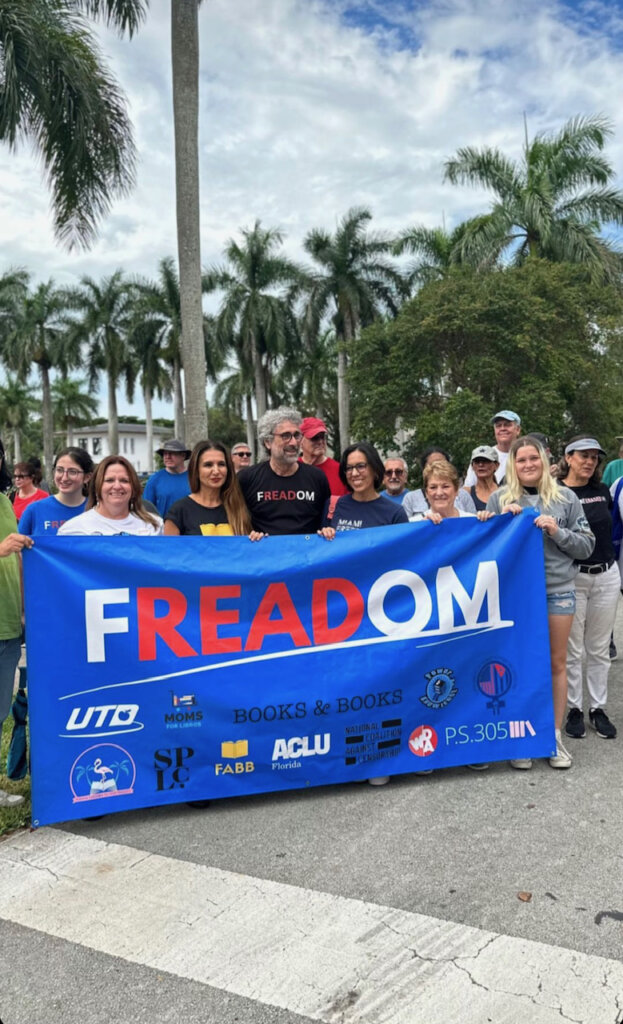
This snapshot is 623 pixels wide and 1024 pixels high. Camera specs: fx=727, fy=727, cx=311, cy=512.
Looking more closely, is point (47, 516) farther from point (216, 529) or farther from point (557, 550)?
point (557, 550)

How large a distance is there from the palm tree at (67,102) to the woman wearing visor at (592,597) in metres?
10.9

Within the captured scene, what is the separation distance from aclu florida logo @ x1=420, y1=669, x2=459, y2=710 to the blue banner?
11mm

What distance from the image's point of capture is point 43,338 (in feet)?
150

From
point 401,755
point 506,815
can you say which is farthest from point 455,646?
point 506,815

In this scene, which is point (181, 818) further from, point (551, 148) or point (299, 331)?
point (299, 331)

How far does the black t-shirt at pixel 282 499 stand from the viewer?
4.41 meters

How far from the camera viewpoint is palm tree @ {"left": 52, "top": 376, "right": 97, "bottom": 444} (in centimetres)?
7206

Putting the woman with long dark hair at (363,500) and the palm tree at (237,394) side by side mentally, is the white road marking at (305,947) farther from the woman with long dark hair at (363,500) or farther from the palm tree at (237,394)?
the palm tree at (237,394)

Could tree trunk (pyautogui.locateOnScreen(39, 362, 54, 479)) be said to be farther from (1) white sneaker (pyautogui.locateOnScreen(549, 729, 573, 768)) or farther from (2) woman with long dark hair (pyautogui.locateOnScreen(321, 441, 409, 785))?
(1) white sneaker (pyautogui.locateOnScreen(549, 729, 573, 768))

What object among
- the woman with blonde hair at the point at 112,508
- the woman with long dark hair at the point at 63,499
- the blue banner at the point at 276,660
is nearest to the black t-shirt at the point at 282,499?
the blue banner at the point at 276,660

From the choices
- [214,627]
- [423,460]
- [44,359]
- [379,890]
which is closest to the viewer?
[379,890]

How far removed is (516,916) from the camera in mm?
2713

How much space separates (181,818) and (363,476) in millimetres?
2118

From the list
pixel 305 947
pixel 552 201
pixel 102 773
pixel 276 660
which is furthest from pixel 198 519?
pixel 552 201
